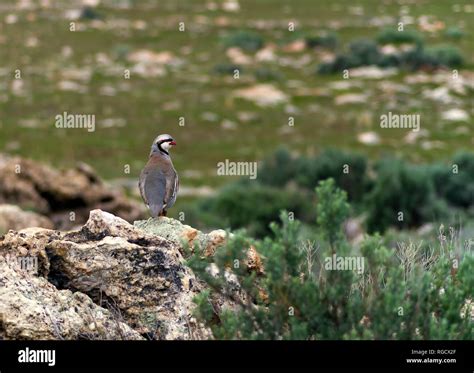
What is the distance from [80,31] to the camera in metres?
90.9

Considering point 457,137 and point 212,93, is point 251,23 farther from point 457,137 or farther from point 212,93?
point 457,137

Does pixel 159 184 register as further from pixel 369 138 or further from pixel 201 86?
pixel 201 86

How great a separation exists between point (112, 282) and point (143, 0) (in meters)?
101

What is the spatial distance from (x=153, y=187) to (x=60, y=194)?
567 inches

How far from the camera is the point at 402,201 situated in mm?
36688

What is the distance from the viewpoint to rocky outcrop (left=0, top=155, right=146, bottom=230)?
80.4ft

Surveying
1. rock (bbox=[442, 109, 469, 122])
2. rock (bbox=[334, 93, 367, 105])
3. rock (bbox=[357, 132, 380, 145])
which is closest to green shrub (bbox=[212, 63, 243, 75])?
rock (bbox=[334, 93, 367, 105])

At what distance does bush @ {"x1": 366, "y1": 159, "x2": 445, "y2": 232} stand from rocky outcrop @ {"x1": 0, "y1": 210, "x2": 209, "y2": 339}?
2699 centimetres

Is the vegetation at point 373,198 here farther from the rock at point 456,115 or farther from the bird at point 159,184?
the bird at point 159,184

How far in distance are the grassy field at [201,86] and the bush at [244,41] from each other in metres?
0.72

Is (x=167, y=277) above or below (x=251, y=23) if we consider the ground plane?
below

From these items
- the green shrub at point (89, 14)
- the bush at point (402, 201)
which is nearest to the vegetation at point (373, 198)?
the bush at point (402, 201)

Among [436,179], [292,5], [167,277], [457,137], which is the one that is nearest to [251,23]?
[292,5]

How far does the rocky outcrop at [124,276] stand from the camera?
27.3ft
